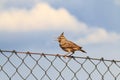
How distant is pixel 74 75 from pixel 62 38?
3713mm

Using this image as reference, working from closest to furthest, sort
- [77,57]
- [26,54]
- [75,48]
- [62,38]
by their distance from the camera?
[26,54], [77,57], [75,48], [62,38]

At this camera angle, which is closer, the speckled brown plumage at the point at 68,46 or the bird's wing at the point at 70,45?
the speckled brown plumage at the point at 68,46

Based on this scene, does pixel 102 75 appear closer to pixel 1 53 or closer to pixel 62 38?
pixel 1 53

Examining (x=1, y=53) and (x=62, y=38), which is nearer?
(x=1, y=53)

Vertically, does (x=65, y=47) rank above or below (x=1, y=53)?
above

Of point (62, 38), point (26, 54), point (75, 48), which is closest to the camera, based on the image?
point (26, 54)

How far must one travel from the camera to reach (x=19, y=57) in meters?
4.82

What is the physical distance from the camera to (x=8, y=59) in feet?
15.6

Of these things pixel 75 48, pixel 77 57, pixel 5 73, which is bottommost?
pixel 5 73

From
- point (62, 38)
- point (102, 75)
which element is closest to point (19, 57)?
point (102, 75)

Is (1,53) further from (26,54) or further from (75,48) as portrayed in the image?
(75,48)

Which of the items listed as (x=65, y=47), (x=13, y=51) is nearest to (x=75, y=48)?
(x=65, y=47)

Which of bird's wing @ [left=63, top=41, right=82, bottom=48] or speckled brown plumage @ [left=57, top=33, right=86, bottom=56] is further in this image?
bird's wing @ [left=63, top=41, right=82, bottom=48]

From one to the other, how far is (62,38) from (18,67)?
13.4ft
